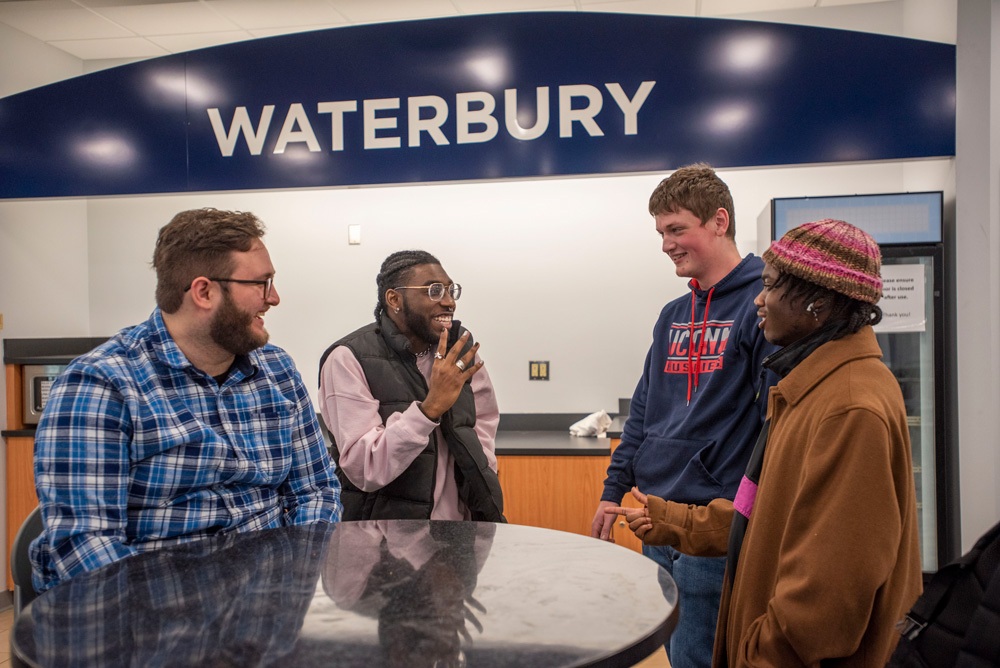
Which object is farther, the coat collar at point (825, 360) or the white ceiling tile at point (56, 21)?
the white ceiling tile at point (56, 21)

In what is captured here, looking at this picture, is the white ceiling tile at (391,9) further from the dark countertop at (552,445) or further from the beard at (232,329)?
the beard at (232,329)

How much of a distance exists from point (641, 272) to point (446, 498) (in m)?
2.56

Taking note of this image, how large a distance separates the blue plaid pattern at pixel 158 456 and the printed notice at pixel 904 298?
9.46 ft

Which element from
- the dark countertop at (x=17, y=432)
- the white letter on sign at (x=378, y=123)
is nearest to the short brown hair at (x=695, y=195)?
the white letter on sign at (x=378, y=123)

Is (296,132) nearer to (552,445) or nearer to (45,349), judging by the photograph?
(552,445)

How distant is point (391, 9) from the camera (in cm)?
404

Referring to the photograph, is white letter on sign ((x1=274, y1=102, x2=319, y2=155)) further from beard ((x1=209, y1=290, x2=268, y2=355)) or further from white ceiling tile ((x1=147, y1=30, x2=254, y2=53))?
beard ((x1=209, y1=290, x2=268, y2=355))

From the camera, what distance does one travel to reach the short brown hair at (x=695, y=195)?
1.98 meters

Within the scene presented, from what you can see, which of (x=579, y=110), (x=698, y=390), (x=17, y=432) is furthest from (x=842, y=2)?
(x=17, y=432)

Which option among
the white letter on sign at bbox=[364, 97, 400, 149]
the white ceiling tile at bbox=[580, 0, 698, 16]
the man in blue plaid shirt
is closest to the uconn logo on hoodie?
Answer: the man in blue plaid shirt

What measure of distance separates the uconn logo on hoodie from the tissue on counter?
202cm

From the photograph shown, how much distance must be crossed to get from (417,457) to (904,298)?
262 centimetres

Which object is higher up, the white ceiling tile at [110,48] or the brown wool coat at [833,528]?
the white ceiling tile at [110,48]

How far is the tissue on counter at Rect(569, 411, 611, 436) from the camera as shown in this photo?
13.4ft
